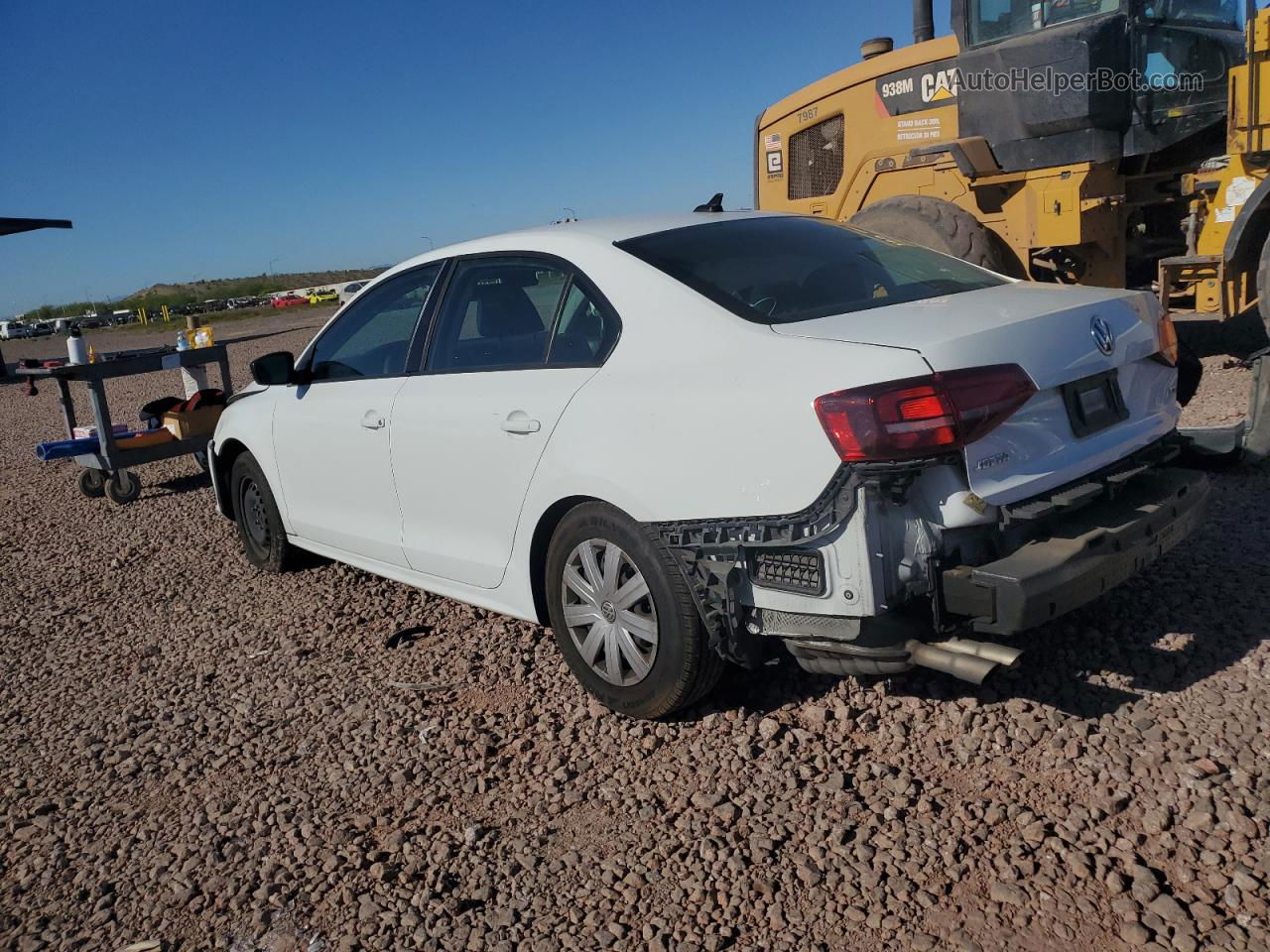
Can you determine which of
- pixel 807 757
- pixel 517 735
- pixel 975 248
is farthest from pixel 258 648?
pixel 975 248

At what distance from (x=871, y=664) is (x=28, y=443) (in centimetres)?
1276

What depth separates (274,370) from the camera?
5.13 m

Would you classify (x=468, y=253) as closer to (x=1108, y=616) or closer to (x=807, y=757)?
(x=807, y=757)

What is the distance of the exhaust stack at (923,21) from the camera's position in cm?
899

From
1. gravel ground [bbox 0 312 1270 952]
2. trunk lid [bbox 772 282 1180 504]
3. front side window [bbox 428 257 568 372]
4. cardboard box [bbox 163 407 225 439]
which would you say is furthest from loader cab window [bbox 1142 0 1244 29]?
cardboard box [bbox 163 407 225 439]

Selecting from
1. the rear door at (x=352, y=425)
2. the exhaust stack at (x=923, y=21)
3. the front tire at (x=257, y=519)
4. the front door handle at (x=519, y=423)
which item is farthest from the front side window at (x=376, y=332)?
the exhaust stack at (x=923, y=21)

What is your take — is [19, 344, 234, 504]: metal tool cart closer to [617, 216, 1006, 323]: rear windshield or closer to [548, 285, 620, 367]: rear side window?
[548, 285, 620, 367]: rear side window

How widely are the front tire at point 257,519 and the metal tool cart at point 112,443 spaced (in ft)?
8.98

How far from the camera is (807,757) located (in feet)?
10.9

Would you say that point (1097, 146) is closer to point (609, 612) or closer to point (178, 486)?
point (609, 612)

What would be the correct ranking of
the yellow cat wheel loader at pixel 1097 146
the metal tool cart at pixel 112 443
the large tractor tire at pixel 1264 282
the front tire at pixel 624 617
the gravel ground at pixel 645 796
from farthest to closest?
the metal tool cart at pixel 112 443
the yellow cat wheel loader at pixel 1097 146
the large tractor tire at pixel 1264 282
the front tire at pixel 624 617
the gravel ground at pixel 645 796

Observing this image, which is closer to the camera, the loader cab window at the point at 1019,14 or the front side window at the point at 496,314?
the front side window at the point at 496,314

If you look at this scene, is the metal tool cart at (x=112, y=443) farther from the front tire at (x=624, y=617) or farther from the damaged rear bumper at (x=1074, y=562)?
the damaged rear bumper at (x=1074, y=562)

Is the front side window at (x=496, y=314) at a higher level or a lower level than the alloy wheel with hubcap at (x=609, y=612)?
higher
